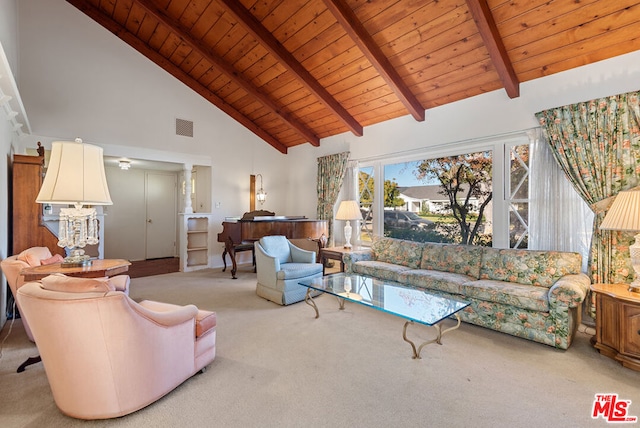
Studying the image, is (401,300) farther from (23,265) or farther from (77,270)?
(23,265)

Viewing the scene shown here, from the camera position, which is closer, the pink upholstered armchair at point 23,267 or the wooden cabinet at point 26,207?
the pink upholstered armchair at point 23,267

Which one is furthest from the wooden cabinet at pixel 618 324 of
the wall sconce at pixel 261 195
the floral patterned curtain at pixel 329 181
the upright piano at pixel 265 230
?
the wall sconce at pixel 261 195

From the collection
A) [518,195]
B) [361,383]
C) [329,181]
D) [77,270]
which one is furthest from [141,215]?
[518,195]

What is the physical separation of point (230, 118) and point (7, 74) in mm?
3838

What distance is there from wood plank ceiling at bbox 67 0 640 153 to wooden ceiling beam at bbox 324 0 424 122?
0.01m

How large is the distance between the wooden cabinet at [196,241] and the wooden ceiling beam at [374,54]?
164 inches

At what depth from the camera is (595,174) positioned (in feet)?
9.47

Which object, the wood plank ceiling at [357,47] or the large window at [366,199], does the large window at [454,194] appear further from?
the wood plank ceiling at [357,47]

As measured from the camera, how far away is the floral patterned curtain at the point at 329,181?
553cm

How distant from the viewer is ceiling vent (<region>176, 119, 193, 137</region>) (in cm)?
553

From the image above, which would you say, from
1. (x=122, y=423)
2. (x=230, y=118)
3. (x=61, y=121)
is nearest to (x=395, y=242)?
(x=122, y=423)

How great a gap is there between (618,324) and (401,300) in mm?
1636

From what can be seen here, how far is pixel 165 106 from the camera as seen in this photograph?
5.37m

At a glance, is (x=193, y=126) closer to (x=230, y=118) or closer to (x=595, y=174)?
(x=230, y=118)
